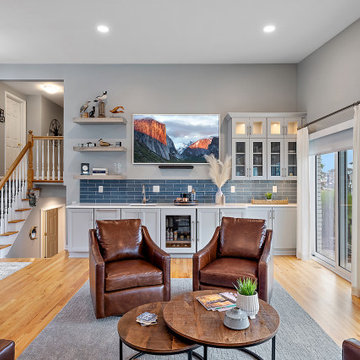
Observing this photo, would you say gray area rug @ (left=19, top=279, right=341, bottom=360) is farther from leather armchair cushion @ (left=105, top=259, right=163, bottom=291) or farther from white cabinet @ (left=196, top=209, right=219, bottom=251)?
→ white cabinet @ (left=196, top=209, right=219, bottom=251)

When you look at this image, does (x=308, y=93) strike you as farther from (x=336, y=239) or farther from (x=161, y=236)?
(x=161, y=236)

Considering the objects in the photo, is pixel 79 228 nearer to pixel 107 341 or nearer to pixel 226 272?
pixel 107 341

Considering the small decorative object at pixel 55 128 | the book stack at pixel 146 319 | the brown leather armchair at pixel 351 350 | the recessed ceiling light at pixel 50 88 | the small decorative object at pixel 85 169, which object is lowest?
the book stack at pixel 146 319

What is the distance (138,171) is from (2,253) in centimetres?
267

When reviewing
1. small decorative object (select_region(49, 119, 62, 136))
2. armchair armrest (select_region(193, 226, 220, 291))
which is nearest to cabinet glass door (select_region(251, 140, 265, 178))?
armchair armrest (select_region(193, 226, 220, 291))

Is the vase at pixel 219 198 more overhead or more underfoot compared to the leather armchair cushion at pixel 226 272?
more overhead

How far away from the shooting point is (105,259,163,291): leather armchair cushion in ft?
9.21

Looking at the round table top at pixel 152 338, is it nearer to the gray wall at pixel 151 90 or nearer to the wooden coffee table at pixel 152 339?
the wooden coffee table at pixel 152 339

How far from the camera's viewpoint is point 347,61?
4.05 meters

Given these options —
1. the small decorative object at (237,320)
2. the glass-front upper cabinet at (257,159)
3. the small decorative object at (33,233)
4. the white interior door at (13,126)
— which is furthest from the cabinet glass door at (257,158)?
the white interior door at (13,126)

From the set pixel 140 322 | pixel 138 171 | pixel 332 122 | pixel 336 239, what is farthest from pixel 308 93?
pixel 140 322

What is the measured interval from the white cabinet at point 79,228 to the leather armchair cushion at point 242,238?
245 cm

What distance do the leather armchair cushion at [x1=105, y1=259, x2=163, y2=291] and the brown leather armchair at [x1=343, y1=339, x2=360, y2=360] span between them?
178 cm

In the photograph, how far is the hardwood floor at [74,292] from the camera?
270 cm
